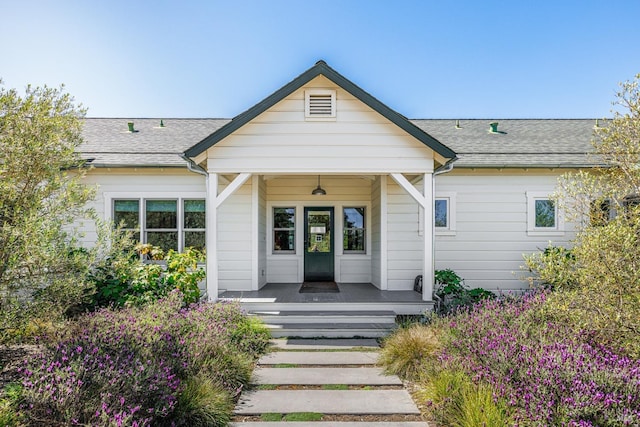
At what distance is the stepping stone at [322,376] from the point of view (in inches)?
179

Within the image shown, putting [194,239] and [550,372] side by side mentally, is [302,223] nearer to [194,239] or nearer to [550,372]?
[194,239]

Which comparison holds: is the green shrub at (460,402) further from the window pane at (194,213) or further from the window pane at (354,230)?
the window pane at (194,213)

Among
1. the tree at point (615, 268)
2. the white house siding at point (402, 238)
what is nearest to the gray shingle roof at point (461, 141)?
the white house siding at point (402, 238)

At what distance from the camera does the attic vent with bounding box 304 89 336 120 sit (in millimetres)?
7402

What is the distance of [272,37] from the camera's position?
10102 mm

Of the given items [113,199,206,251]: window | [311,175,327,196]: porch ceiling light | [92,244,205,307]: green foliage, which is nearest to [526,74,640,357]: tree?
[311,175,327,196]: porch ceiling light

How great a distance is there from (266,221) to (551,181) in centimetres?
732

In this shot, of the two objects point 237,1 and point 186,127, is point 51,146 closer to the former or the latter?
point 237,1

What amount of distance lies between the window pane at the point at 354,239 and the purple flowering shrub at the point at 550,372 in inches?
231

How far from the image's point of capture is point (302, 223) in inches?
402

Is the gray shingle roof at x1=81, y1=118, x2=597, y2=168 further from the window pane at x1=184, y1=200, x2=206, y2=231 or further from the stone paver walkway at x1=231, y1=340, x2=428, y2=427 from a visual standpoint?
the stone paver walkway at x1=231, y1=340, x2=428, y2=427

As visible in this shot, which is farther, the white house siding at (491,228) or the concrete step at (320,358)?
→ the white house siding at (491,228)

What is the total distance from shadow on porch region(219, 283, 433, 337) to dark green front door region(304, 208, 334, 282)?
196 centimetres

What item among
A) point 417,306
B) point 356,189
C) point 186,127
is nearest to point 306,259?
point 356,189
